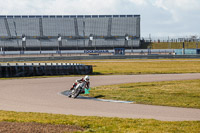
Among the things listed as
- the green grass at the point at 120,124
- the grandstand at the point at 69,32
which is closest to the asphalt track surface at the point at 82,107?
the green grass at the point at 120,124

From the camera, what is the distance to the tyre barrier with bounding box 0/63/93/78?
105 ft

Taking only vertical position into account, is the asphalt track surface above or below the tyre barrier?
below

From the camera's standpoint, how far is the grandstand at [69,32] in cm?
Answer: 9881

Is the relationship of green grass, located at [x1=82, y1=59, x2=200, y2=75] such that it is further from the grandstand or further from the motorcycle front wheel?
the grandstand

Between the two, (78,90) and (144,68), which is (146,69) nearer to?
(144,68)

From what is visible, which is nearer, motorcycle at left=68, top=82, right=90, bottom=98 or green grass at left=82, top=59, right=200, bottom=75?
motorcycle at left=68, top=82, right=90, bottom=98

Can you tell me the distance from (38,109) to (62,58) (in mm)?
48794

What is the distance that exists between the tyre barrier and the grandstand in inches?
2533

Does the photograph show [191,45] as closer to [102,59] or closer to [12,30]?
[102,59]

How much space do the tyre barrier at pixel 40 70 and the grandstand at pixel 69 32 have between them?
2533 inches

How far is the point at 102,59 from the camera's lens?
6562 centimetres

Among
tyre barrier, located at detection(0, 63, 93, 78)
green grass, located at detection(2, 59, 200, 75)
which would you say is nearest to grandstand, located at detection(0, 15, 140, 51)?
green grass, located at detection(2, 59, 200, 75)

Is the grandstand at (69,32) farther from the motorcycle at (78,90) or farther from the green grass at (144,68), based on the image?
the motorcycle at (78,90)

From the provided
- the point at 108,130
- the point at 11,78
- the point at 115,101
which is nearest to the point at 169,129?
the point at 108,130
